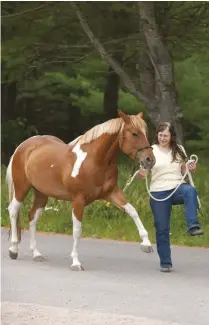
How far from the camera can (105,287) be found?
7.76m

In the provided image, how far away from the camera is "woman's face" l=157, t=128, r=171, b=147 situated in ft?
28.2

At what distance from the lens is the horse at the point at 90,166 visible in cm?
854

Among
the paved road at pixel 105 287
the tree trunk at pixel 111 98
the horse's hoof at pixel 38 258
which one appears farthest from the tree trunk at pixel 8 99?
the horse's hoof at pixel 38 258

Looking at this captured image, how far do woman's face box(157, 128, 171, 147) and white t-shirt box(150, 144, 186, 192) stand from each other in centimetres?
10

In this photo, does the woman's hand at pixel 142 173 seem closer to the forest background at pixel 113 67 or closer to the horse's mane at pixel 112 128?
the horse's mane at pixel 112 128

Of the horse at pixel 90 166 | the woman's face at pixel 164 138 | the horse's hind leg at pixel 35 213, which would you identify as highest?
the woman's face at pixel 164 138

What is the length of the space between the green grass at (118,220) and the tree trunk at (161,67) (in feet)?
4.29

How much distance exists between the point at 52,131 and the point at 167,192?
17.6 meters

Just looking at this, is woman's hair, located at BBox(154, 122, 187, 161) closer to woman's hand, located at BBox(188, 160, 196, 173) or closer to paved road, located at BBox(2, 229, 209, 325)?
woman's hand, located at BBox(188, 160, 196, 173)

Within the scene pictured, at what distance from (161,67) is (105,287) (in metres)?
7.12

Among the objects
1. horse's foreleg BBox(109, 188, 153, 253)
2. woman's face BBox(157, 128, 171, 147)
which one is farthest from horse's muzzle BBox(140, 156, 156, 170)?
horse's foreleg BBox(109, 188, 153, 253)

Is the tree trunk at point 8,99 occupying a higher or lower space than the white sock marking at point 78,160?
lower

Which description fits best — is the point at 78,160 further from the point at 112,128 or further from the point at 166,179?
the point at 166,179

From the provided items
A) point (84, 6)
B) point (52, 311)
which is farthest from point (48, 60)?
point (52, 311)
